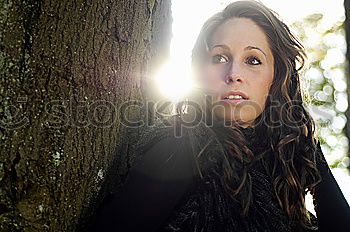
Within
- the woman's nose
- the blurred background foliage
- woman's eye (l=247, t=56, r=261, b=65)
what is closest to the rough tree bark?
the woman's nose

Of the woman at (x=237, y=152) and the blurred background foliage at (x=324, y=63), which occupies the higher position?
the blurred background foliage at (x=324, y=63)

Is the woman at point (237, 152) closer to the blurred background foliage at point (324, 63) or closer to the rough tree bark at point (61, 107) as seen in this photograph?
the rough tree bark at point (61, 107)

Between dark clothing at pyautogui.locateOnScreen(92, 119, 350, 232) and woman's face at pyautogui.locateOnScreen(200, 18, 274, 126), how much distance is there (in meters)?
0.27

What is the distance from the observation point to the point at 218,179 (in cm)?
158

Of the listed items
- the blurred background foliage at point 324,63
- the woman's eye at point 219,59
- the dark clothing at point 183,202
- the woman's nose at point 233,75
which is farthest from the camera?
the blurred background foliage at point 324,63

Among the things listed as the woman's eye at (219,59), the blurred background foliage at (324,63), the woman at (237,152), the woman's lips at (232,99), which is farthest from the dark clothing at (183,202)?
the blurred background foliage at (324,63)

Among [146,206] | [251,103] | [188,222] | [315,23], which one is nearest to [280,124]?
[251,103]

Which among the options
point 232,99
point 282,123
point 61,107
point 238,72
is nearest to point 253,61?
point 238,72

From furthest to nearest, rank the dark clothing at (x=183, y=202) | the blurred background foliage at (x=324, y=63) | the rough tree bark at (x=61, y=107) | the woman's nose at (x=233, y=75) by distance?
the blurred background foliage at (x=324, y=63)
the woman's nose at (x=233, y=75)
the dark clothing at (x=183, y=202)
the rough tree bark at (x=61, y=107)

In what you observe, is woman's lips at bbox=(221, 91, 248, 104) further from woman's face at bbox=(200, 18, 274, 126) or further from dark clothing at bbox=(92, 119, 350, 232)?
dark clothing at bbox=(92, 119, 350, 232)

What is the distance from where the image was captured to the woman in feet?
4.52

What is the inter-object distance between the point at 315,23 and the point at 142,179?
8271 mm

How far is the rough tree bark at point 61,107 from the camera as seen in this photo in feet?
3.45

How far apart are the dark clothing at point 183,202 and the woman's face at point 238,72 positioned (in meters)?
0.27
